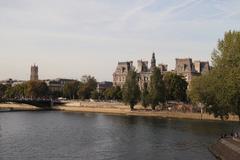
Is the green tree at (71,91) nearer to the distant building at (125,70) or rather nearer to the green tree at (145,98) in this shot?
the distant building at (125,70)

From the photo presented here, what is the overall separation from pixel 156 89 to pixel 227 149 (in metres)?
70.4

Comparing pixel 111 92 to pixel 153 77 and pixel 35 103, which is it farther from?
pixel 153 77

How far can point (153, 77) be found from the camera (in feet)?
379

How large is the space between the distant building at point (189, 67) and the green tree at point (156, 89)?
136 ft

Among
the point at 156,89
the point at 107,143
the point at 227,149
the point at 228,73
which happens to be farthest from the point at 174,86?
the point at 227,149

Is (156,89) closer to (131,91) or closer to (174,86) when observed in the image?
(131,91)

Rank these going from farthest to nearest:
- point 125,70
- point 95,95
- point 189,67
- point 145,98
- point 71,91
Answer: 1. point 71,91
2. point 125,70
3. point 95,95
4. point 189,67
5. point 145,98

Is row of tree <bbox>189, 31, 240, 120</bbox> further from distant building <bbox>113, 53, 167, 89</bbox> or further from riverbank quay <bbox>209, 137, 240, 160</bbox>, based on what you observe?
distant building <bbox>113, 53, 167, 89</bbox>

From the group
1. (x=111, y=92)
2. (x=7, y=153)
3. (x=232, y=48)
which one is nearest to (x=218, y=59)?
(x=232, y=48)

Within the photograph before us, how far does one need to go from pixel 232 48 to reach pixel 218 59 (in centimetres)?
311

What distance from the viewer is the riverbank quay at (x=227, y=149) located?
134 feet

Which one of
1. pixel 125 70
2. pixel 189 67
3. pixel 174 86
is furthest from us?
pixel 125 70

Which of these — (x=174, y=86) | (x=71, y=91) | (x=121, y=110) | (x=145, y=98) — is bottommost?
(x=121, y=110)

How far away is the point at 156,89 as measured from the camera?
114 m
